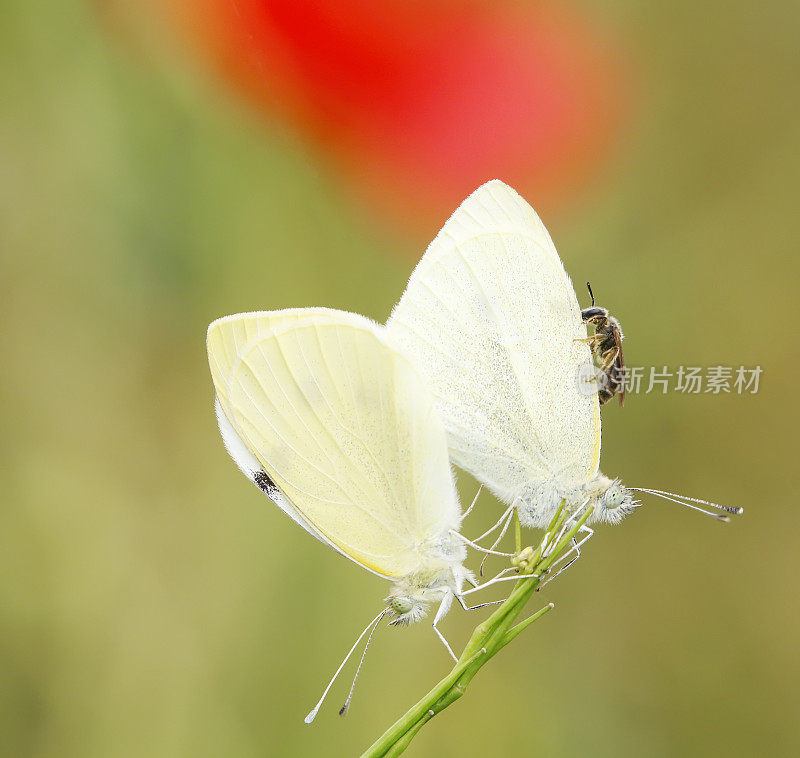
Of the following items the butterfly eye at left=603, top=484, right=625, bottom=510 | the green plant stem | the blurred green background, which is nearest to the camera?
the green plant stem

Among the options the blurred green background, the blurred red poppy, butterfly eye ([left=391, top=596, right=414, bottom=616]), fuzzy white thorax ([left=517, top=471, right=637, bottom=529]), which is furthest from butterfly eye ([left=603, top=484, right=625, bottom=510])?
the blurred red poppy

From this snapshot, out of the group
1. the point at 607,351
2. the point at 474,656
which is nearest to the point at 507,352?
the point at 607,351

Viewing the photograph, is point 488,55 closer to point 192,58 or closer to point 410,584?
point 192,58

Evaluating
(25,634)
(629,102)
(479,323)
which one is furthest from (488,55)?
(25,634)

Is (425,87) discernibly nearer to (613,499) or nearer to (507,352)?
(507,352)

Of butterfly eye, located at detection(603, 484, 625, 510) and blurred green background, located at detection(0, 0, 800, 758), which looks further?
blurred green background, located at detection(0, 0, 800, 758)

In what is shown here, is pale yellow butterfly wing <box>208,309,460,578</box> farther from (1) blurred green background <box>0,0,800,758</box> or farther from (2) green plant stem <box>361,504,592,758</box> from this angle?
(1) blurred green background <box>0,0,800,758</box>

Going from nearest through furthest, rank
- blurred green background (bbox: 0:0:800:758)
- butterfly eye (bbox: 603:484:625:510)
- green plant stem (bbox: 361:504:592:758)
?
green plant stem (bbox: 361:504:592:758), butterfly eye (bbox: 603:484:625:510), blurred green background (bbox: 0:0:800:758)

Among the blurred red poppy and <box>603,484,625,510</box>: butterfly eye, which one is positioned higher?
the blurred red poppy
